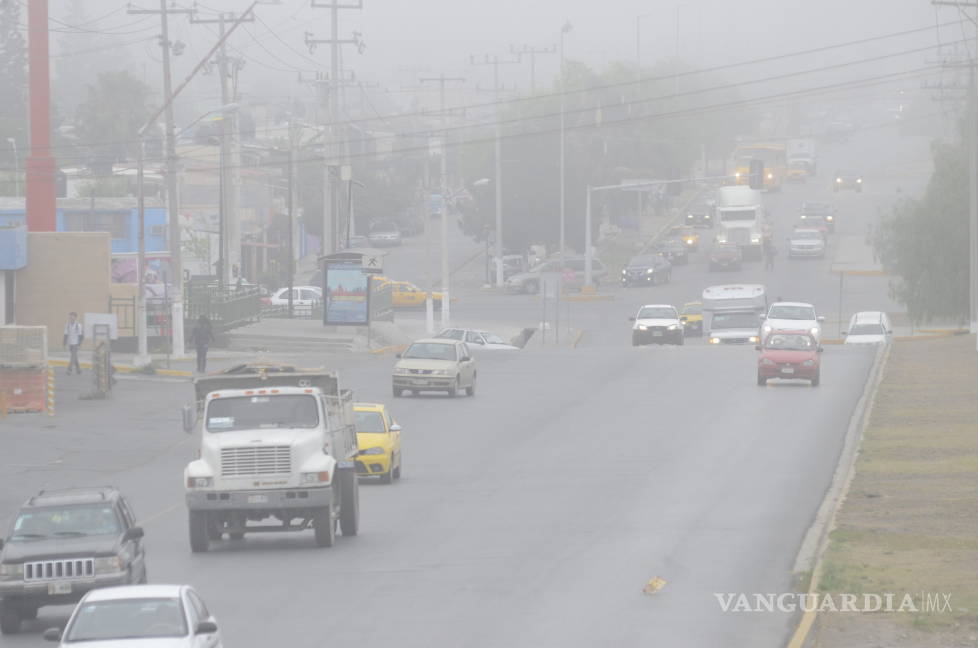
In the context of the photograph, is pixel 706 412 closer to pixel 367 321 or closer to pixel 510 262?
pixel 367 321

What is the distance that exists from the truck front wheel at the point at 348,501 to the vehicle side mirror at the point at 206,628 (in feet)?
31.3

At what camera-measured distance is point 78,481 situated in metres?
32.3

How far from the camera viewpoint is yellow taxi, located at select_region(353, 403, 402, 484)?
99.1 ft

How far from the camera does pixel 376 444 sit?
99.2ft

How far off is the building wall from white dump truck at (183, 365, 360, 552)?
38.4 metres

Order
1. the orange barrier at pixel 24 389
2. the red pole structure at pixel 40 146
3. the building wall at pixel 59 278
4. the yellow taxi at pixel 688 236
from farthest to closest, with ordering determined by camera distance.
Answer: the yellow taxi at pixel 688 236 < the red pole structure at pixel 40 146 < the building wall at pixel 59 278 < the orange barrier at pixel 24 389

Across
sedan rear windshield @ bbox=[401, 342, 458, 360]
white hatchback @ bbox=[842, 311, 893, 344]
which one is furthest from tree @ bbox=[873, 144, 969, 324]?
sedan rear windshield @ bbox=[401, 342, 458, 360]

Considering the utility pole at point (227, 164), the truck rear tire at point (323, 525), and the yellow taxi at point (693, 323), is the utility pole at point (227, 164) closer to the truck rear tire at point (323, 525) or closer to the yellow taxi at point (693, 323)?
the yellow taxi at point (693, 323)

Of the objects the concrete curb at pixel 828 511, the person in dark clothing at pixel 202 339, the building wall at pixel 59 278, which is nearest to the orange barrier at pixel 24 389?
the person in dark clothing at pixel 202 339

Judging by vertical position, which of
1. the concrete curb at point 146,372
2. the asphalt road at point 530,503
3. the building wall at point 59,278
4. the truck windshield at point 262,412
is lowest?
the asphalt road at point 530,503

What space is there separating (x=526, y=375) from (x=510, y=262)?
63.8 metres

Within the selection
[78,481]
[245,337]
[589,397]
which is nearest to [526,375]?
[589,397]

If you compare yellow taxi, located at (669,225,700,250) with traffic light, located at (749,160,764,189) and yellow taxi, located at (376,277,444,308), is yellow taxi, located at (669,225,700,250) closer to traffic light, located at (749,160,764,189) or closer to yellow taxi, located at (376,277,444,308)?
yellow taxi, located at (376,277,444,308)

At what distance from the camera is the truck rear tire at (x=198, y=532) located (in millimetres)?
22500
